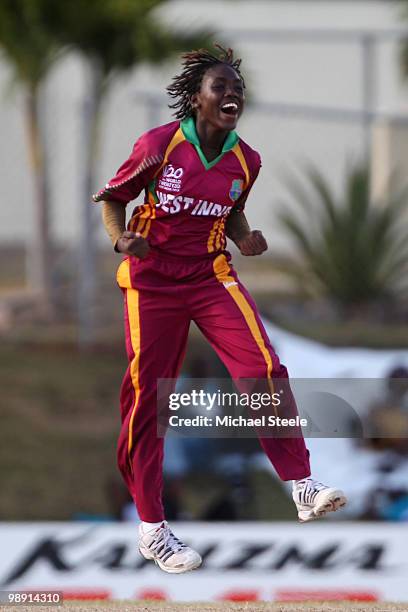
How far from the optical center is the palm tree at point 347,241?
14.6 m

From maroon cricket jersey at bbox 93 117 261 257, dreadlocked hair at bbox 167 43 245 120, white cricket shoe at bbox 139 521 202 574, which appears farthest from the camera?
white cricket shoe at bbox 139 521 202 574

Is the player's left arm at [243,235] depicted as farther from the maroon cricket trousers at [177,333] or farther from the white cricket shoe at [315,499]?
the white cricket shoe at [315,499]

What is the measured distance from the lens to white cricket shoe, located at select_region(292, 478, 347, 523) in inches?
231

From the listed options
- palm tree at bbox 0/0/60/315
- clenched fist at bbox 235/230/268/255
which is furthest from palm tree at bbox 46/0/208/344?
clenched fist at bbox 235/230/268/255

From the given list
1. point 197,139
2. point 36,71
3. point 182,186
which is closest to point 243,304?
point 182,186

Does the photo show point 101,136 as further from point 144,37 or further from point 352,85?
point 352,85

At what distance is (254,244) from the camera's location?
5.97 meters

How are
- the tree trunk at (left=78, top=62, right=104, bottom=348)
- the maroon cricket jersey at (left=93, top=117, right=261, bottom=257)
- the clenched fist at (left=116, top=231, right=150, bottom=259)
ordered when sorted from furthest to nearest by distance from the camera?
the tree trunk at (left=78, top=62, right=104, bottom=348), the maroon cricket jersey at (left=93, top=117, right=261, bottom=257), the clenched fist at (left=116, top=231, right=150, bottom=259)

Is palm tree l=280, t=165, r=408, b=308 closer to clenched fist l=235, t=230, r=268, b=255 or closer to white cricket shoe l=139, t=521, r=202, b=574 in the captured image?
clenched fist l=235, t=230, r=268, b=255

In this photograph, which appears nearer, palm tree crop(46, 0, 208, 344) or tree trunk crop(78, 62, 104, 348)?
tree trunk crop(78, 62, 104, 348)

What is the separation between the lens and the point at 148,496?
6.10m

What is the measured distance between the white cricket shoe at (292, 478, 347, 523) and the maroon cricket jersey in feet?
3.29

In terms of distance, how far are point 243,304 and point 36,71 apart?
33.6ft

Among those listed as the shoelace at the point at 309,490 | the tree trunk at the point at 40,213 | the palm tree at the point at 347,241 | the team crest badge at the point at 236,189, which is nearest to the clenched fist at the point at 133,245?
the team crest badge at the point at 236,189
